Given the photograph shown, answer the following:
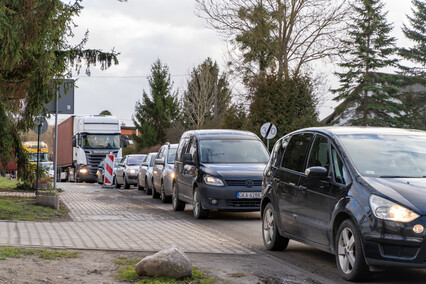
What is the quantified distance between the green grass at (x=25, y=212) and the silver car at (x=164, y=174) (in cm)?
461

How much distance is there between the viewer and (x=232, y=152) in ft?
53.0

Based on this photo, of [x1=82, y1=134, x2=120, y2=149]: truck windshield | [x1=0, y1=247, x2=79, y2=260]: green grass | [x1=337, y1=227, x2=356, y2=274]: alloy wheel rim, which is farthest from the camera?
Answer: [x1=82, y1=134, x2=120, y2=149]: truck windshield

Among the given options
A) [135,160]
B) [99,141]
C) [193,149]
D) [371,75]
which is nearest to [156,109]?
[371,75]

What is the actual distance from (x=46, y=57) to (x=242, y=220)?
212 inches

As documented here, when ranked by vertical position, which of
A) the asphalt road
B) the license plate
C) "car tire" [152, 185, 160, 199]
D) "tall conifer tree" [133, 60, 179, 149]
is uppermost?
"tall conifer tree" [133, 60, 179, 149]

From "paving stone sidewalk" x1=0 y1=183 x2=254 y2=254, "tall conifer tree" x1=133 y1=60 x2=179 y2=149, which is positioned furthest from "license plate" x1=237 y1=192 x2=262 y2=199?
"tall conifer tree" x1=133 y1=60 x2=179 y2=149

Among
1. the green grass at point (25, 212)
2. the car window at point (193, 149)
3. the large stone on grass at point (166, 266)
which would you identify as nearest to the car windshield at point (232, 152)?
the car window at point (193, 149)

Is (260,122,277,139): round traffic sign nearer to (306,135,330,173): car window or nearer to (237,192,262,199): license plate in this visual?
(237,192,262,199): license plate

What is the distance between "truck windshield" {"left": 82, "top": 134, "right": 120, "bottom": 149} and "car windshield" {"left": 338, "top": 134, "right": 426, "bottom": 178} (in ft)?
111

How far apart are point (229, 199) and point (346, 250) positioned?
7327mm

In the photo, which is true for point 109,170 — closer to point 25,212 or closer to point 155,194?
point 155,194

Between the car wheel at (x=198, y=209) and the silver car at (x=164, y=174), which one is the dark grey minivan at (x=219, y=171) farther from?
the silver car at (x=164, y=174)

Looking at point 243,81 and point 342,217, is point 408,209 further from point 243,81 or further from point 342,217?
point 243,81

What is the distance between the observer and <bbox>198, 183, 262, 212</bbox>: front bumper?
14633 mm
